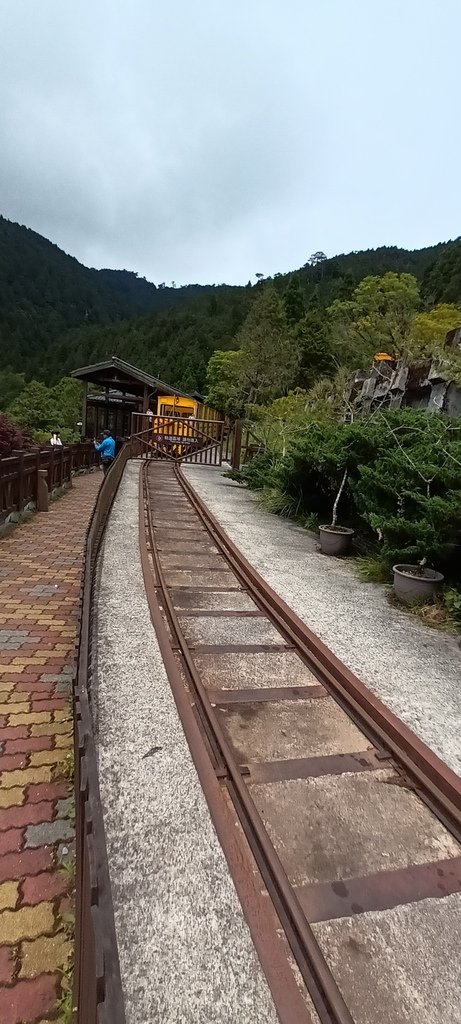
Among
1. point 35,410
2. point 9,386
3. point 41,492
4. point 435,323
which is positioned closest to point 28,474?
point 41,492

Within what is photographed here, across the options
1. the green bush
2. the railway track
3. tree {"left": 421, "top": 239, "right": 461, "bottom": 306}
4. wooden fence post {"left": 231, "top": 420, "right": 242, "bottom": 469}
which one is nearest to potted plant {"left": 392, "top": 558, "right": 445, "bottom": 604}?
the green bush

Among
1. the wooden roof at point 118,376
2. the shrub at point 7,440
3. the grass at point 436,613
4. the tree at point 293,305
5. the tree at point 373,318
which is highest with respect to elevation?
the tree at point 293,305

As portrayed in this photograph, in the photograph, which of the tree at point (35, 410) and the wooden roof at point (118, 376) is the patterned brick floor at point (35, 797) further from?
the tree at point (35, 410)

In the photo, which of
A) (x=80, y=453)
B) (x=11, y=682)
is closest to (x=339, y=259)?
(x=80, y=453)

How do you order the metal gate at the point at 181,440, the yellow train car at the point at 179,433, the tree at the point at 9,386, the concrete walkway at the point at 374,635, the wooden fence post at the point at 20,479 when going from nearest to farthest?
the concrete walkway at the point at 374,635, the wooden fence post at the point at 20,479, the metal gate at the point at 181,440, the yellow train car at the point at 179,433, the tree at the point at 9,386

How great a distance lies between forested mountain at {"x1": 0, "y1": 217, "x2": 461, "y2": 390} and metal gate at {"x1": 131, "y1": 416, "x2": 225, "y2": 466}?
67.9ft

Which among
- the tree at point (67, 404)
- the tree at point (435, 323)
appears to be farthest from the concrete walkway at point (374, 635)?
the tree at point (67, 404)

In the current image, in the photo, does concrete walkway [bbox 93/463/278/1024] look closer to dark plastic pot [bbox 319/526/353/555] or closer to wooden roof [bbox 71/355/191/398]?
dark plastic pot [bbox 319/526/353/555]

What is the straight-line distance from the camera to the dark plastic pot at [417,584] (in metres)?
4.23

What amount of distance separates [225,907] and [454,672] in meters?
2.31

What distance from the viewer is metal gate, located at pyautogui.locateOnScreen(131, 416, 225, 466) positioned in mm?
15656

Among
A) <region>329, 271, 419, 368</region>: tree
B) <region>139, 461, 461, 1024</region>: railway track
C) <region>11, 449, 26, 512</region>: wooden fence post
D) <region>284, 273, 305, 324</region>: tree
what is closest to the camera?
<region>139, 461, 461, 1024</region>: railway track

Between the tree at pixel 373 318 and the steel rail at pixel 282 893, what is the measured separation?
17351 millimetres

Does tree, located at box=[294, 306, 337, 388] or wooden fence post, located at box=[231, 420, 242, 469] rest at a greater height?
tree, located at box=[294, 306, 337, 388]
